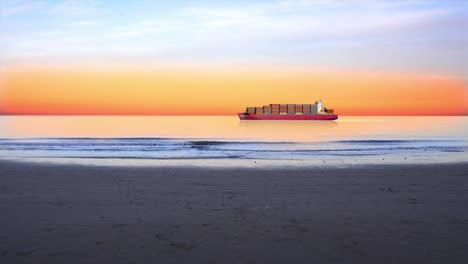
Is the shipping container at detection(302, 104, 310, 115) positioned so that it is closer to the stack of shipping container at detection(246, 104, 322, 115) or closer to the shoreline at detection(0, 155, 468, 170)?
the stack of shipping container at detection(246, 104, 322, 115)

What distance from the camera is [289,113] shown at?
128250 millimetres

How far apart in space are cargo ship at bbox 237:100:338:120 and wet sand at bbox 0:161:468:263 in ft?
357

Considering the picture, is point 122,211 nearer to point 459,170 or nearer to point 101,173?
point 101,173

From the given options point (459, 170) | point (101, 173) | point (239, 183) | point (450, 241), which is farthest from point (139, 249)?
point (459, 170)

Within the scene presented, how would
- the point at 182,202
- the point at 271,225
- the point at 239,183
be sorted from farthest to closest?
the point at 239,183 → the point at 182,202 → the point at 271,225

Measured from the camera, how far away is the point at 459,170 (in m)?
13.2

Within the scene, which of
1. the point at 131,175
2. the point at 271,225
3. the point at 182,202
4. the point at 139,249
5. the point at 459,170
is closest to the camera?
the point at 139,249

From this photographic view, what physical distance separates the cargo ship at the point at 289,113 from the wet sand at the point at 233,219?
357ft

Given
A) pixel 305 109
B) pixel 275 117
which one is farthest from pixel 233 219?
pixel 305 109

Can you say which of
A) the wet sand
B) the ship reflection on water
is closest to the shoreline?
the wet sand

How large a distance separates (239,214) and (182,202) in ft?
4.75

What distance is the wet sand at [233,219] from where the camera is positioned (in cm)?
498

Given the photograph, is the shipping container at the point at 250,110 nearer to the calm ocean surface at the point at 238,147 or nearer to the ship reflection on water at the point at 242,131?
the ship reflection on water at the point at 242,131

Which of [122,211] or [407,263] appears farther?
[122,211]
